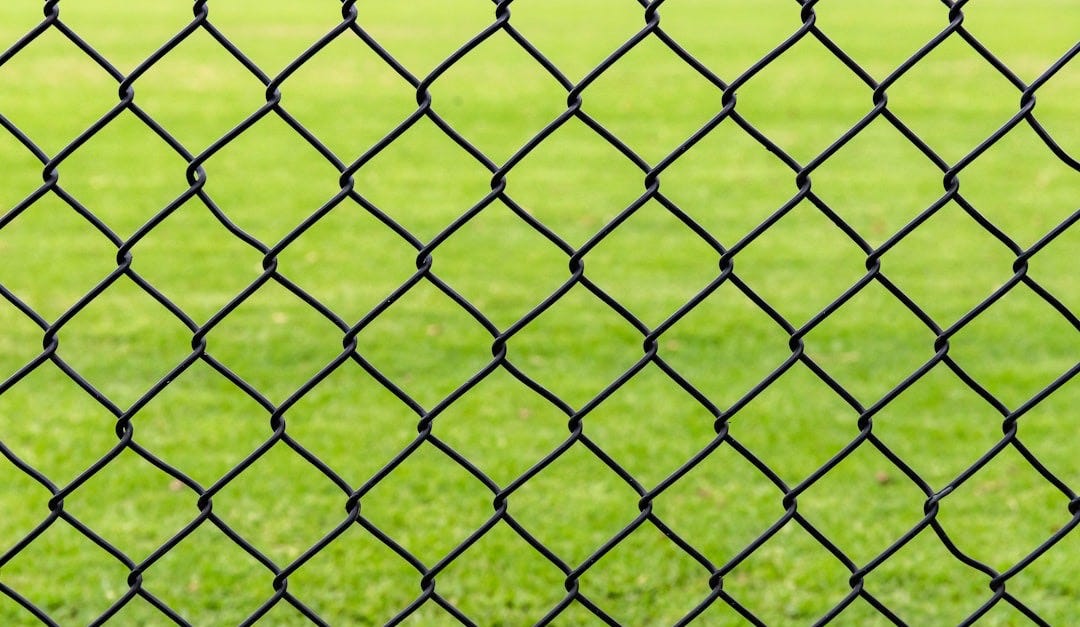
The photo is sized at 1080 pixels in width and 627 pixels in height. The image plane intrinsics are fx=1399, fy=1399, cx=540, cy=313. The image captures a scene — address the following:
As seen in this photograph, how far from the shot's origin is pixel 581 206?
8711 mm

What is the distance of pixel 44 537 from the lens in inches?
166

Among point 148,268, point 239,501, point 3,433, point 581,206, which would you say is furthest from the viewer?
point 581,206

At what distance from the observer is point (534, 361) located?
603 centimetres

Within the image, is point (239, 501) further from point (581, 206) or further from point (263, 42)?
point (263, 42)

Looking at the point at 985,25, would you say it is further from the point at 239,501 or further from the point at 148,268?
the point at 239,501

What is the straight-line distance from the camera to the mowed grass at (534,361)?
13.2 feet

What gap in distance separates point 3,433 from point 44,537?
40.2 inches

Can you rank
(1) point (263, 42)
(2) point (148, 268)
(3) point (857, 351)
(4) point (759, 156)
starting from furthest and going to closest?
1. (1) point (263, 42)
2. (4) point (759, 156)
3. (2) point (148, 268)
4. (3) point (857, 351)

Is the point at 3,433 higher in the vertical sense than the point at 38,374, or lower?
lower

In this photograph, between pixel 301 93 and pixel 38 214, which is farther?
pixel 301 93

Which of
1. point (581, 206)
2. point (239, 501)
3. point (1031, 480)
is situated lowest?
point (1031, 480)

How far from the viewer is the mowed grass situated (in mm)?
4035

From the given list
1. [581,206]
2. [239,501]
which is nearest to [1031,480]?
[239,501]

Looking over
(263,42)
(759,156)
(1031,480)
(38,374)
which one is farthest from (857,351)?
(263,42)
